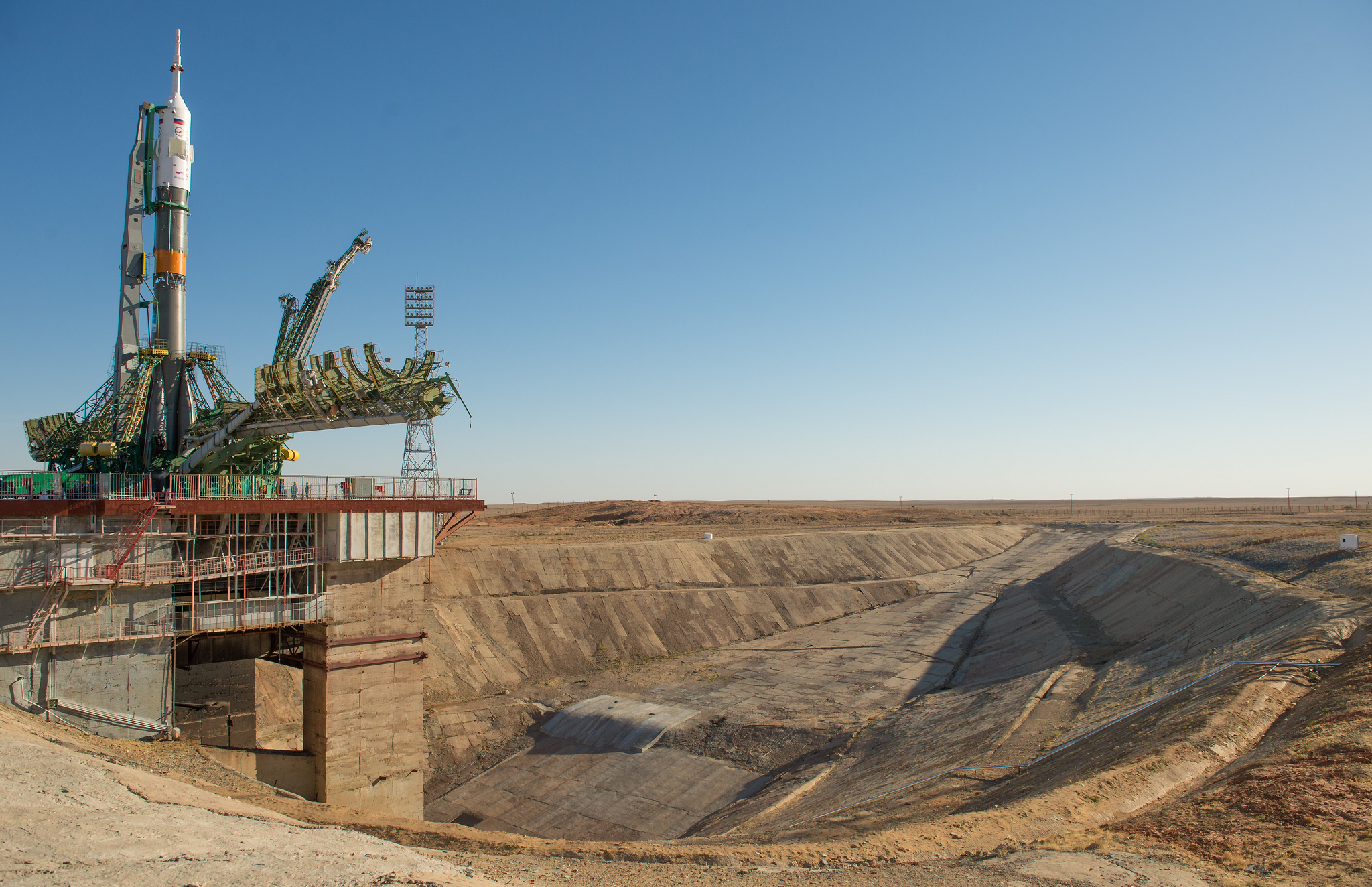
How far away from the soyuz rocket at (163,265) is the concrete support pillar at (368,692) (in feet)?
40.8

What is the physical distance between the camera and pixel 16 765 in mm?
14875

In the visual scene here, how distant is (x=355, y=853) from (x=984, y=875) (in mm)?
10627

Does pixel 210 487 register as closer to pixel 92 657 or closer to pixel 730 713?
pixel 92 657

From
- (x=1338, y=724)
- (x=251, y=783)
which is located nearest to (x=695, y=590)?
(x=251, y=783)

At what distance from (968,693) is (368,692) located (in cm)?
2599

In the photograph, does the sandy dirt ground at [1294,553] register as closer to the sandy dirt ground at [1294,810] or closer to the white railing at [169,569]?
the sandy dirt ground at [1294,810]

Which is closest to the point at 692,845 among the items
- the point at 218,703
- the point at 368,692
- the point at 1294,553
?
the point at 368,692

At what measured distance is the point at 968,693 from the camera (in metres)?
33.9

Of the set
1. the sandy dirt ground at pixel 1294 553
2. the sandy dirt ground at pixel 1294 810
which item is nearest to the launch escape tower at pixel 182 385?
the sandy dirt ground at pixel 1294 810

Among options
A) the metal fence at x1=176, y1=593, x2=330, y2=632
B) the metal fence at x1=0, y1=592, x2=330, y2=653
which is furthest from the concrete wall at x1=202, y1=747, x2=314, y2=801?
the metal fence at x1=0, y1=592, x2=330, y2=653

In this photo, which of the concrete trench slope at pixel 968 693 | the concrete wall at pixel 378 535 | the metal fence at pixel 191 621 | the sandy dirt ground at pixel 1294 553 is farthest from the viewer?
the sandy dirt ground at pixel 1294 553

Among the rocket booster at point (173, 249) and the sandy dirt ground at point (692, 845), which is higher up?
the rocket booster at point (173, 249)

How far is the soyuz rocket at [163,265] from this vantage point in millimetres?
33188

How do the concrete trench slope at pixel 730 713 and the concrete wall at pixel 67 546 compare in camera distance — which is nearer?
the concrete wall at pixel 67 546
